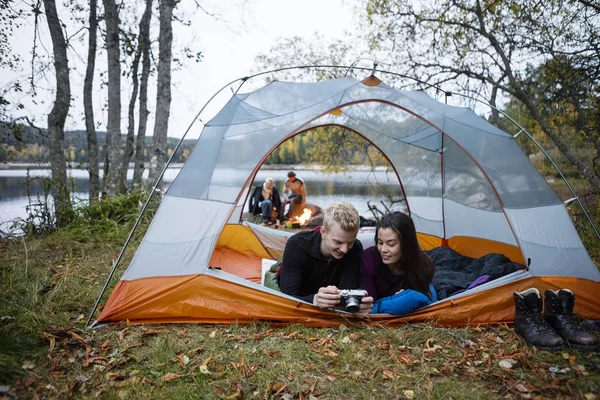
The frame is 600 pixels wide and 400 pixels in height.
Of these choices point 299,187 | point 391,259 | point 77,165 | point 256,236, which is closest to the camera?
point 391,259

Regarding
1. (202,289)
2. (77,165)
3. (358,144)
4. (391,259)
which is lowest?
(202,289)

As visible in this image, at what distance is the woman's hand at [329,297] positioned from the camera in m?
2.45

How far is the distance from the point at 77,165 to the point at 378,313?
6.52m

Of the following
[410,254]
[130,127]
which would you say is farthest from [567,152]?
[130,127]

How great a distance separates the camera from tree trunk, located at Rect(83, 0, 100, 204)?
27.3 ft

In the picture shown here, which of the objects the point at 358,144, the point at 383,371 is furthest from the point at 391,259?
the point at 358,144

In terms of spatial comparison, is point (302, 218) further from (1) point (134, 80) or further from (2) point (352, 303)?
(1) point (134, 80)

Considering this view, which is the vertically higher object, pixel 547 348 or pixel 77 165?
pixel 77 165

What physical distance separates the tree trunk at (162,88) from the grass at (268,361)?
4226 mm

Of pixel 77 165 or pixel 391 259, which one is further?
pixel 77 165

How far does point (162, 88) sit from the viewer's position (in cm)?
666

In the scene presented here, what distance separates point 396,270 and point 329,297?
2.19 ft

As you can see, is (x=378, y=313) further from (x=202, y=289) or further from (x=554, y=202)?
(x=554, y=202)

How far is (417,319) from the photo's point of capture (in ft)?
8.89
